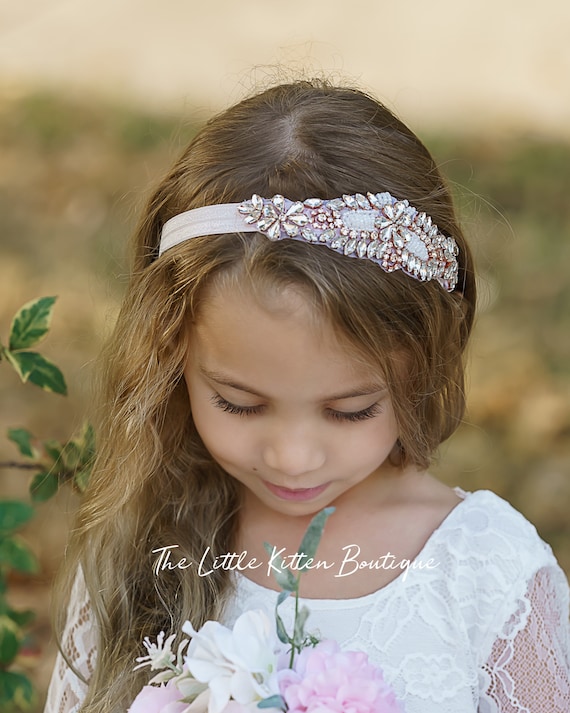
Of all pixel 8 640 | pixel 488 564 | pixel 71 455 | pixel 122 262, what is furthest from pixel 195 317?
pixel 122 262

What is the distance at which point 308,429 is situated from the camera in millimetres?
1600

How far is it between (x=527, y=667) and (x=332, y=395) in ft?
1.97

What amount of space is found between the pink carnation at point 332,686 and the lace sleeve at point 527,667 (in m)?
0.55

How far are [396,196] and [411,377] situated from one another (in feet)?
0.99

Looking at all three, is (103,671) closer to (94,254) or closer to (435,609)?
(435,609)

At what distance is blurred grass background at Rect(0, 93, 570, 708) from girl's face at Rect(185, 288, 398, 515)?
1.19 m

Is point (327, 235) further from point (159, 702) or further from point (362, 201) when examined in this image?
point (159, 702)

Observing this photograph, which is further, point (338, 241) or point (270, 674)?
point (338, 241)

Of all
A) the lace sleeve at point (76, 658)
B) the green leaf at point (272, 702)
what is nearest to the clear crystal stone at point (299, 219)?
the green leaf at point (272, 702)

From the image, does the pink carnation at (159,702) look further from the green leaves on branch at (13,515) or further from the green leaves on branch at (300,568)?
the green leaves on branch at (13,515)

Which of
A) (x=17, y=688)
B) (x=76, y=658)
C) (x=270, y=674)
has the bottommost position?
(x=17, y=688)

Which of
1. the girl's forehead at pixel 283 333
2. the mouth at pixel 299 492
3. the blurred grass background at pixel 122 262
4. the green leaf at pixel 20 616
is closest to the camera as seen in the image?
the girl's forehead at pixel 283 333

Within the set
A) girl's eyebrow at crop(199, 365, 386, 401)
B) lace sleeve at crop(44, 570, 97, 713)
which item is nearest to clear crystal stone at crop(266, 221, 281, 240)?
girl's eyebrow at crop(199, 365, 386, 401)

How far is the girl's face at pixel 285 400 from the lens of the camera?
1538mm
